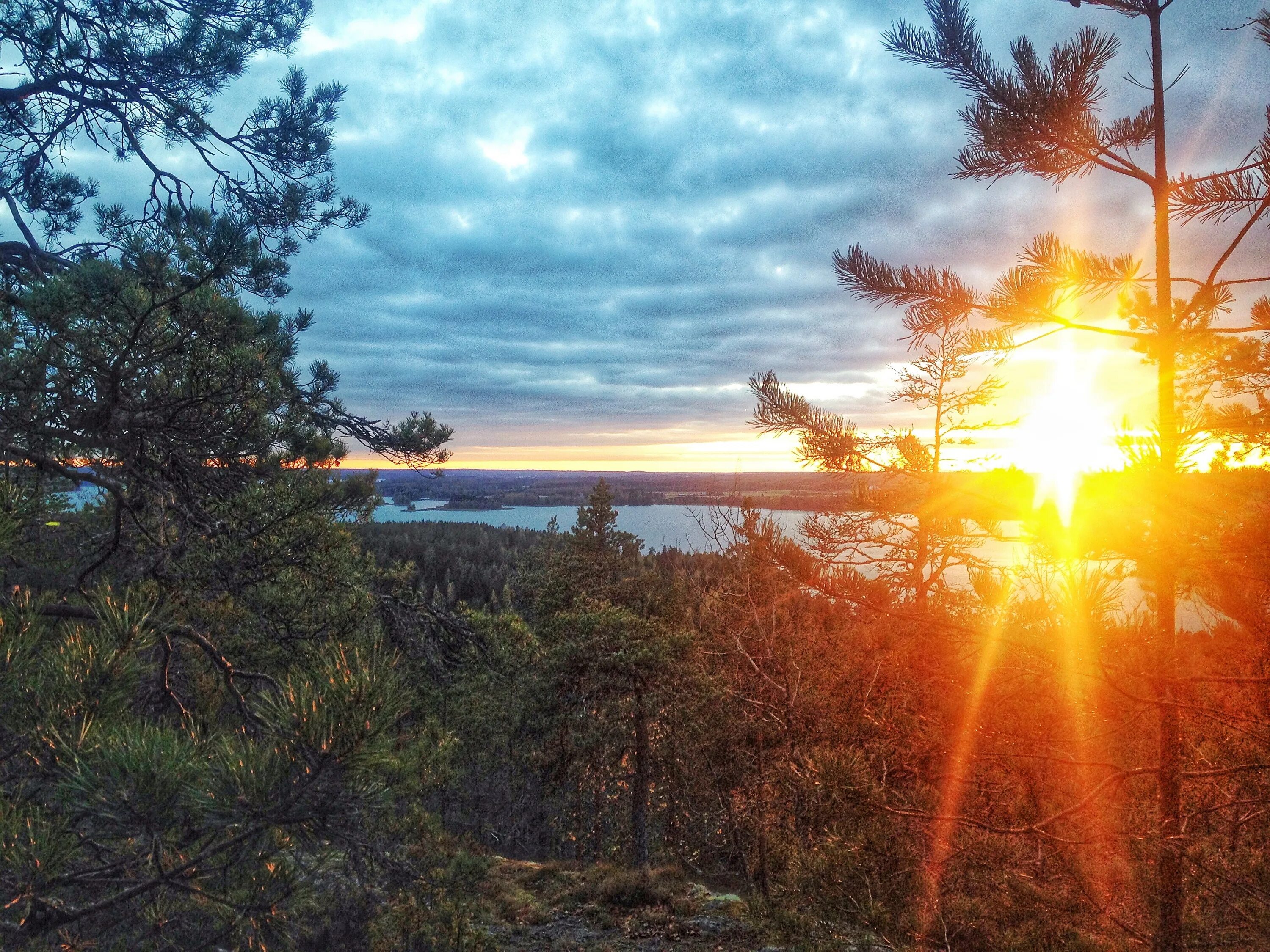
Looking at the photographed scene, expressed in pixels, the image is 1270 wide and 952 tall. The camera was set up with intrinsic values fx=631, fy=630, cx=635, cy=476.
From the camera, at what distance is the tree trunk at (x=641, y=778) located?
43.3ft

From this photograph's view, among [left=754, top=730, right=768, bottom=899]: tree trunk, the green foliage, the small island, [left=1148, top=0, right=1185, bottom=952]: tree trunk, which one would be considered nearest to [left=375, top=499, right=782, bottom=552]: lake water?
the small island

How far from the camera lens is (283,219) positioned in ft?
17.0

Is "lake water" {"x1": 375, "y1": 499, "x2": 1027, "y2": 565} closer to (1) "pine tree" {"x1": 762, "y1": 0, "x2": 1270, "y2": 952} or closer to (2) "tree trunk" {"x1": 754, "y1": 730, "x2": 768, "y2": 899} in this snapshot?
(1) "pine tree" {"x1": 762, "y1": 0, "x2": 1270, "y2": 952}

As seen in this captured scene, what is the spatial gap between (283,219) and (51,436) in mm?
2654

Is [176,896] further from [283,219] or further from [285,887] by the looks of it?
[283,219]

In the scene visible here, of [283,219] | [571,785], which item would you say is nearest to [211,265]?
[283,219]

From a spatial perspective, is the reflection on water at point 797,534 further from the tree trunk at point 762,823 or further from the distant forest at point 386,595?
the tree trunk at point 762,823

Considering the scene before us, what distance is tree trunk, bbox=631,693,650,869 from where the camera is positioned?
43.3 ft

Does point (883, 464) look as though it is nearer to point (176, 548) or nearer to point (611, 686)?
point (176, 548)

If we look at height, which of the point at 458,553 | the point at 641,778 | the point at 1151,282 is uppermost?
the point at 1151,282

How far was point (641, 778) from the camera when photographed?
Result: 13.8 metres

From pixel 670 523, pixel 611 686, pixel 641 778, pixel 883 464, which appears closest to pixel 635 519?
pixel 670 523

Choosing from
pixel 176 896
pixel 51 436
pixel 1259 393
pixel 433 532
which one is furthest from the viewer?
pixel 433 532

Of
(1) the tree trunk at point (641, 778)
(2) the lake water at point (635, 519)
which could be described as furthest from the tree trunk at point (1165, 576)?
(1) the tree trunk at point (641, 778)
